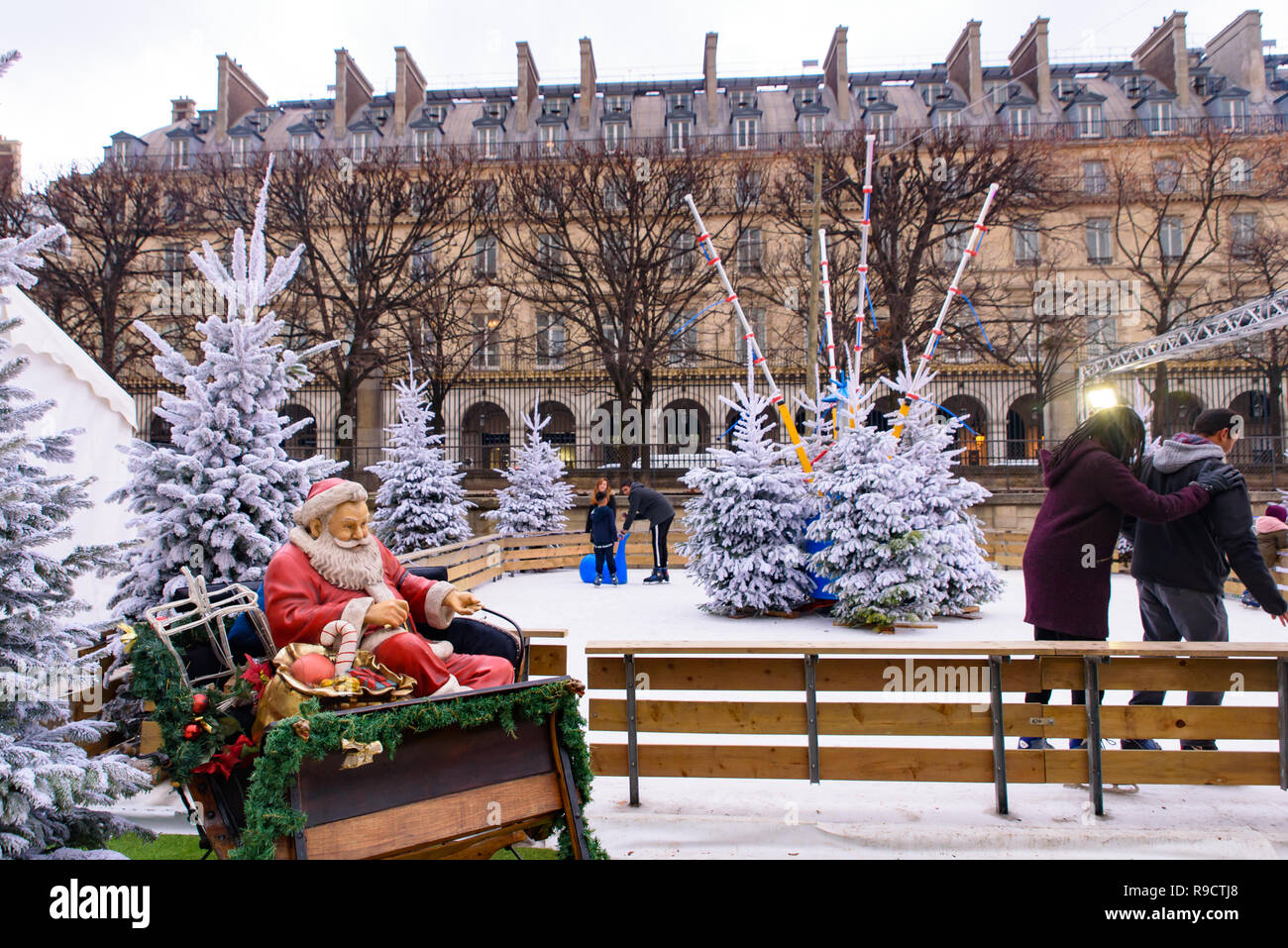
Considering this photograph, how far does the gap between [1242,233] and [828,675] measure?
36389 mm

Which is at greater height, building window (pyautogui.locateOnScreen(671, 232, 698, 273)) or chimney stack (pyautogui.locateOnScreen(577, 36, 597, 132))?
chimney stack (pyautogui.locateOnScreen(577, 36, 597, 132))

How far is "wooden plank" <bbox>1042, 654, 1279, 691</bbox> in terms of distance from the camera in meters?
4.25

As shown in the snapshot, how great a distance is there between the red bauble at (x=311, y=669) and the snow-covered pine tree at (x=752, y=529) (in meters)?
8.23

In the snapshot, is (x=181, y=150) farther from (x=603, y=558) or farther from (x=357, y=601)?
(x=357, y=601)

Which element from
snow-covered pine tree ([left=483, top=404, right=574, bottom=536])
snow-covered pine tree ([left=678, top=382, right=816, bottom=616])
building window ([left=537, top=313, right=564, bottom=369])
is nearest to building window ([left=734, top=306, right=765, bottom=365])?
building window ([left=537, top=313, right=564, bottom=369])

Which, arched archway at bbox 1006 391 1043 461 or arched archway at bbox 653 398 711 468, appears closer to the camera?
arched archway at bbox 653 398 711 468

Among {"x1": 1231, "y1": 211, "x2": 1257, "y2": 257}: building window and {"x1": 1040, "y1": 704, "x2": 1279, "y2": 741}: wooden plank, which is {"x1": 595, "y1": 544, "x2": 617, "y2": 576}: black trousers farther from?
{"x1": 1231, "y1": 211, "x2": 1257, "y2": 257}: building window

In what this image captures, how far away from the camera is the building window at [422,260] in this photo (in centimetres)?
2702

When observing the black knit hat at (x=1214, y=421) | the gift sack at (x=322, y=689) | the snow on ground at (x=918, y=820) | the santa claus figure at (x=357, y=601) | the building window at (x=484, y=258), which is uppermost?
the building window at (x=484, y=258)

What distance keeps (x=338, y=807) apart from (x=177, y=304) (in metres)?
27.5

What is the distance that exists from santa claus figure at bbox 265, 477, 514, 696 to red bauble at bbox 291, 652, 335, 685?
0.08m

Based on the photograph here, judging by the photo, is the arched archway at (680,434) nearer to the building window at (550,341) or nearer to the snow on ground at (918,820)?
the building window at (550,341)

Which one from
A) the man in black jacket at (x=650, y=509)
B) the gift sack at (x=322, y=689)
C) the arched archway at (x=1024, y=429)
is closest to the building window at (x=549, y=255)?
the man in black jacket at (x=650, y=509)
